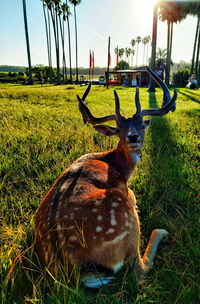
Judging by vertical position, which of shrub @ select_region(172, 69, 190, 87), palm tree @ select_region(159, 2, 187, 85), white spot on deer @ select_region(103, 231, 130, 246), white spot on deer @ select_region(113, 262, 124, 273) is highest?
palm tree @ select_region(159, 2, 187, 85)

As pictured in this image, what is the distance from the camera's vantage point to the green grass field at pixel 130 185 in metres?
1.77

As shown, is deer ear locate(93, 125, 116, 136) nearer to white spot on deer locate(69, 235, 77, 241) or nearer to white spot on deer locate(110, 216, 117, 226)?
white spot on deer locate(110, 216, 117, 226)

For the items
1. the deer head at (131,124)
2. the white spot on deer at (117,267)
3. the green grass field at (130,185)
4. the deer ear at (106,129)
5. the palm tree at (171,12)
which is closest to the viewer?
the green grass field at (130,185)

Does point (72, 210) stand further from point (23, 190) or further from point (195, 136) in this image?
point (195, 136)

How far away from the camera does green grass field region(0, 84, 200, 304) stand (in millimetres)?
1772

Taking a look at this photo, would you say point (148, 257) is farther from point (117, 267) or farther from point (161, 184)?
point (161, 184)

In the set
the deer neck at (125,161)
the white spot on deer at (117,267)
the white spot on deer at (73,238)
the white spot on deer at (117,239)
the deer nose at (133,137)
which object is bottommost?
the white spot on deer at (117,267)

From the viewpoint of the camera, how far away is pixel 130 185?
3.68 metres

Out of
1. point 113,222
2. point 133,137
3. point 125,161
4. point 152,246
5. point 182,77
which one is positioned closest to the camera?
point 113,222

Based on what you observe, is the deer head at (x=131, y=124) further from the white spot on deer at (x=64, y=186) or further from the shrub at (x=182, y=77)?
the shrub at (x=182, y=77)

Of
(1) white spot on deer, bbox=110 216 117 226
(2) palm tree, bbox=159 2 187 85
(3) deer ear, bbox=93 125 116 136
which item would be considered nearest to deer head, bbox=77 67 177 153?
(3) deer ear, bbox=93 125 116 136

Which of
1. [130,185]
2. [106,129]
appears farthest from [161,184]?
[106,129]

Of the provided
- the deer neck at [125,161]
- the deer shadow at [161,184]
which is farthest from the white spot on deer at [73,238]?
the deer neck at [125,161]

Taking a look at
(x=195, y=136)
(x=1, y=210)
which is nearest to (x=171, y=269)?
(x=1, y=210)
